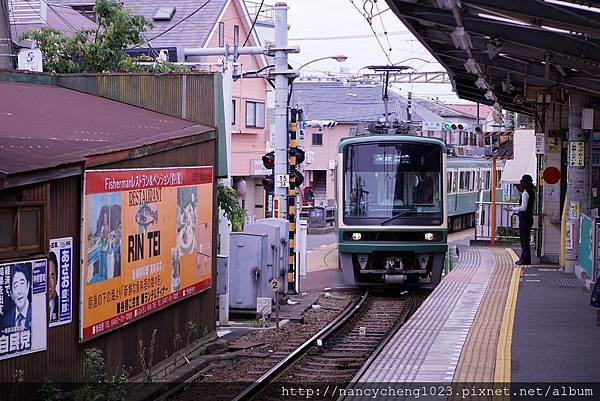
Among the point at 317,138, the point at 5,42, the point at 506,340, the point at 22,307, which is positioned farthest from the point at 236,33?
the point at 22,307

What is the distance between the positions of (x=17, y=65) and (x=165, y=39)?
2117 centimetres

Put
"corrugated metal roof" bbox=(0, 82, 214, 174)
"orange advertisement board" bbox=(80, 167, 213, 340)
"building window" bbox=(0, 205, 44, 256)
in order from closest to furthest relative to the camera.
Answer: "building window" bbox=(0, 205, 44, 256)
"corrugated metal roof" bbox=(0, 82, 214, 174)
"orange advertisement board" bbox=(80, 167, 213, 340)

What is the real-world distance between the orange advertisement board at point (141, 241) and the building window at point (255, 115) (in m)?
29.2

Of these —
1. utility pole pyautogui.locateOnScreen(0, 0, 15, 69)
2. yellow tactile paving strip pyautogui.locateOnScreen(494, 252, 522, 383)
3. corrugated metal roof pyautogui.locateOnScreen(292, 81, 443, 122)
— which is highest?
corrugated metal roof pyautogui.locateOnScreen(292, 81, 443, 122)

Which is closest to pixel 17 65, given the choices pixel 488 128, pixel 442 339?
pixel 442 339

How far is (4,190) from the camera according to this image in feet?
26.0

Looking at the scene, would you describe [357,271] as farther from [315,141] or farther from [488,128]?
[315,141]

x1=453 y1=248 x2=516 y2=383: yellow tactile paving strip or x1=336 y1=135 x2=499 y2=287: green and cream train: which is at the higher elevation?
x1=336 y1=135 x2=499 y2=287: green and cream train

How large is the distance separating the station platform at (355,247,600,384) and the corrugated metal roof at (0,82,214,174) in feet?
11.1

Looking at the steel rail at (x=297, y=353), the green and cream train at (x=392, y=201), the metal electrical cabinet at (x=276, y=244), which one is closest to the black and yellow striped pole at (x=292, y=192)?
the metal electrical cabinet at (x=276, y=244)

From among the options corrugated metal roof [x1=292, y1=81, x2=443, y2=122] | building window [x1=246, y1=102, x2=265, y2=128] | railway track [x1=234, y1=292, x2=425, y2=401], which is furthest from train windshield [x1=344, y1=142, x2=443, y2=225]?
corrugated metal roof [x1=292, y1=81, x2=443, y2=122]

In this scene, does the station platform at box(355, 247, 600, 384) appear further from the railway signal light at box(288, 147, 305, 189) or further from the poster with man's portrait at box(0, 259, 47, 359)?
the railway signal light at box(288, 147, 305, 189)

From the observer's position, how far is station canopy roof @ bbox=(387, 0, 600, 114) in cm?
1168

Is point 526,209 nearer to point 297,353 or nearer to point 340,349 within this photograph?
point 340,349
